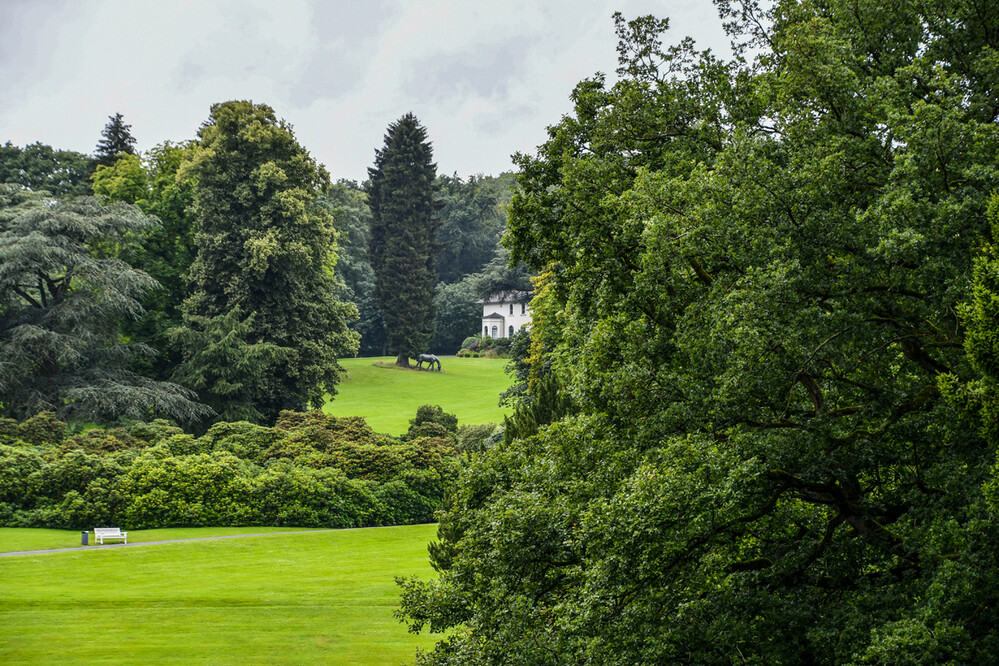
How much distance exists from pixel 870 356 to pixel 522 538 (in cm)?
408

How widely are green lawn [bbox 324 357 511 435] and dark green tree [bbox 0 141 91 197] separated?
24.0 meters

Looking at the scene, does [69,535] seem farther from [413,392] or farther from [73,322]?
[413,392]

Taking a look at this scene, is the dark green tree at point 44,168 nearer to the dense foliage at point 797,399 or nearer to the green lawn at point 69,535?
the green lawn at point 69,535

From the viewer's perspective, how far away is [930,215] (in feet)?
23.9

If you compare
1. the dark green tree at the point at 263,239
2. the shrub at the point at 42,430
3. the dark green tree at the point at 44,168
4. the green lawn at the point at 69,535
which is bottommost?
the green lawn at the point at 69,535

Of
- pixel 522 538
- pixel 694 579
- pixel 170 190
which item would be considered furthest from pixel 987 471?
pixel 170 190

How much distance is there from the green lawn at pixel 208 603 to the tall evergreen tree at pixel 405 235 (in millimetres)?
44656

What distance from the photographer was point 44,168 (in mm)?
61844

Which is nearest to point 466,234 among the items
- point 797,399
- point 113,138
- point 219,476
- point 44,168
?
point 113,138

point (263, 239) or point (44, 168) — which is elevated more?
point (44, 168)

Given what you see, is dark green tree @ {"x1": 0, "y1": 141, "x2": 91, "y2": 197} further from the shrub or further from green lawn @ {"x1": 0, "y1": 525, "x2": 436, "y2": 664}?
green lawn @ {"x1": 0, "y1": 525, "x2": 436, "y2": 664}

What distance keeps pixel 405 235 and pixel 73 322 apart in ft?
114

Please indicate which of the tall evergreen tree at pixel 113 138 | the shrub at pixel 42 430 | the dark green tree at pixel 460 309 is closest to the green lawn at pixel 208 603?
the shrub at pixel 42 430

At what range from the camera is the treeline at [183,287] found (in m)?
34.8
